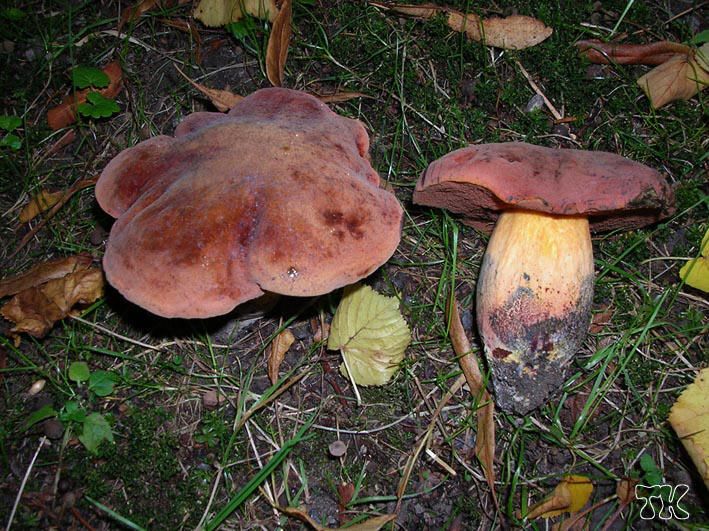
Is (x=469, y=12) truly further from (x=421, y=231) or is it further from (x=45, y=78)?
(x=45, y=78)

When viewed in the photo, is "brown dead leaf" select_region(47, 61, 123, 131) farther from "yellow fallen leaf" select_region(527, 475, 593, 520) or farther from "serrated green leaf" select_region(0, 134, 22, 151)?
"yellow fallen leaf" select_region(527, 475, 593, 520)

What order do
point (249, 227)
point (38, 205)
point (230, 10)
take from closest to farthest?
1. point (249, 227)
2. point (38, 205)
3. point (230, 10)

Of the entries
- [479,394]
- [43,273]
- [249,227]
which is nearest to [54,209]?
[43,273]

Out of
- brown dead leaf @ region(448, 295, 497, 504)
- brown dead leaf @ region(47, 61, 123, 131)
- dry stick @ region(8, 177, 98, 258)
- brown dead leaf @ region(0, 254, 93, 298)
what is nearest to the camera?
brown dead leaf @ region(448, 295, 497, 504)

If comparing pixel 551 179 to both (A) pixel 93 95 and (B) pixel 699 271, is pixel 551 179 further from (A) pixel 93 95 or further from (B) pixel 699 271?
(A) pixel 93 95

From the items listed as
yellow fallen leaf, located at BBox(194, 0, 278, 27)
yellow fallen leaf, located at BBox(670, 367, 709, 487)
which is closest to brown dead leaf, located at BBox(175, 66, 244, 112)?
yellow fallen leaf, located at BBox(194, 0, 278, 27)

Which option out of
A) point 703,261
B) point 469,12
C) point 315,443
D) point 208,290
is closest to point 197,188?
point 208,290
